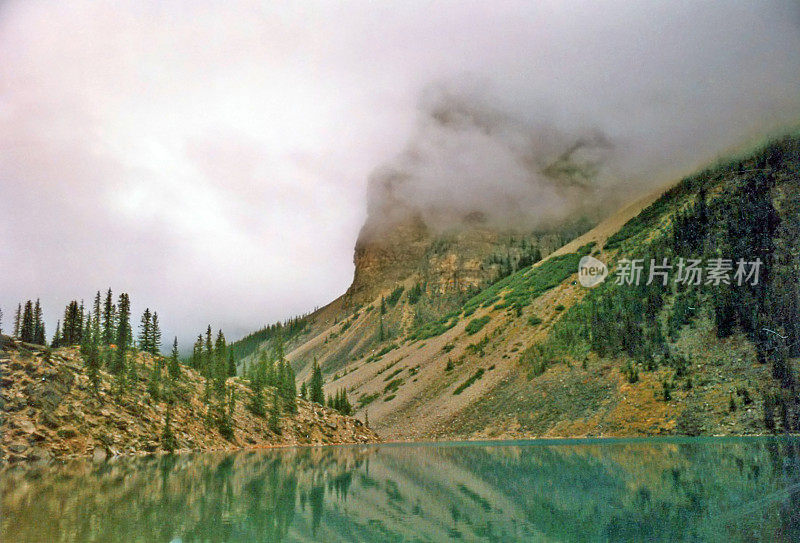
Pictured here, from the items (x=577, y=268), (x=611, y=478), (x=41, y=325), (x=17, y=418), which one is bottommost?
(x=611, y=478)

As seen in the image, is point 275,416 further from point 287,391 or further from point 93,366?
point 93,366

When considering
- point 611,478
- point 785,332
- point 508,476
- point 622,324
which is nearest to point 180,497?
point 508,476

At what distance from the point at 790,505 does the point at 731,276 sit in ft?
344

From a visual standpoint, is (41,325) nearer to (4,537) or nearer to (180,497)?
(180,497)

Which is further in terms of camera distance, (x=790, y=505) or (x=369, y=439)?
(x=369, y=439)

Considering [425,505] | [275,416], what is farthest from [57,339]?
[425,505]

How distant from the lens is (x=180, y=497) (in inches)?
1060

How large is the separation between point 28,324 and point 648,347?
106 metres

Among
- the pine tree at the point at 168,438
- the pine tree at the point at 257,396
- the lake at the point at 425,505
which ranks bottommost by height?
the lake at the point at 425,505

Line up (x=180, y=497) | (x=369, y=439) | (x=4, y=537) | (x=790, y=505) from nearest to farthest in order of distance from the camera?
(x=4, y=537)
(x=790, y=505)
(x=180, y=497)
(x=369, y=439)

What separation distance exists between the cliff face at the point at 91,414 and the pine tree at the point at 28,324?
29.7 feet

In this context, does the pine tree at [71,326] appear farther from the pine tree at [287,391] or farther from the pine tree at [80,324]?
the pine tree at [287,391]

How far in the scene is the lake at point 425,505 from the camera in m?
17.5

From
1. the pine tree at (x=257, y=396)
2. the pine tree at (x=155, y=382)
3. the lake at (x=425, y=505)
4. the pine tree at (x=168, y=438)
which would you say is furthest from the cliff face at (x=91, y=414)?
the lake at (x=425, y=505)
